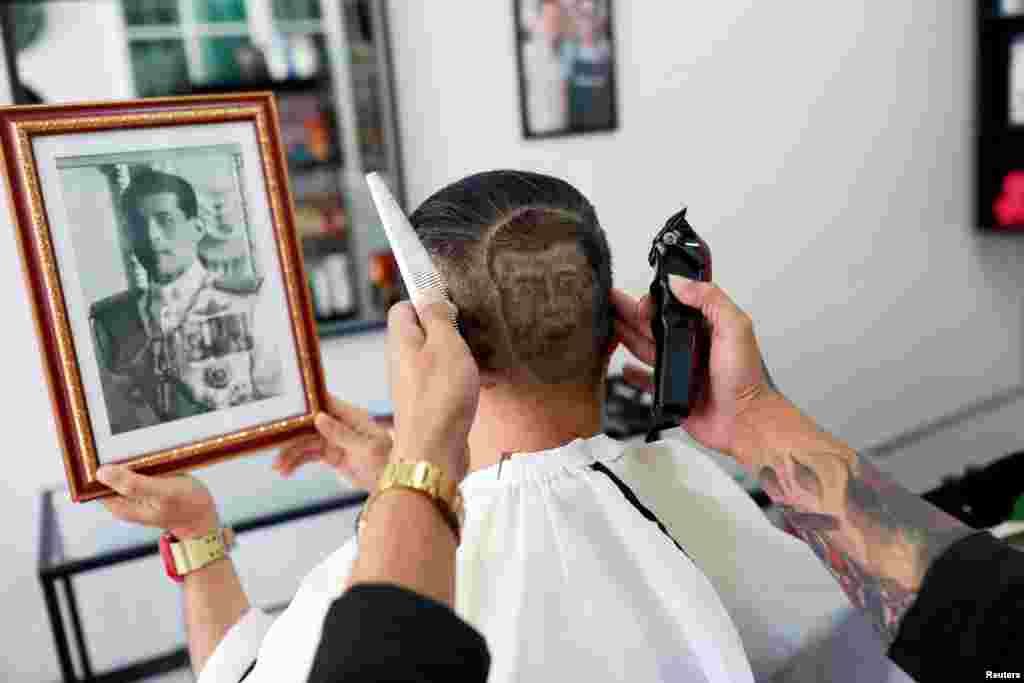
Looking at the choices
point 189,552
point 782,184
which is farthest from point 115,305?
point 782,184

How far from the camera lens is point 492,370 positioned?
97 cm

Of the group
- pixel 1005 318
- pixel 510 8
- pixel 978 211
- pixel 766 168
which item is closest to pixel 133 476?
pixel 510 8

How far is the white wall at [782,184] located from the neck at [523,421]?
116cm

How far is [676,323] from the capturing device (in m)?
0.97

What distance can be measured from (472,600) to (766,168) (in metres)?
2.30

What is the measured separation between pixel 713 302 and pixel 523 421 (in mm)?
254

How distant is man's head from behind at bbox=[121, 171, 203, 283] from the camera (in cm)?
108

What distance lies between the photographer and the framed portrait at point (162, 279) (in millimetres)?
1008

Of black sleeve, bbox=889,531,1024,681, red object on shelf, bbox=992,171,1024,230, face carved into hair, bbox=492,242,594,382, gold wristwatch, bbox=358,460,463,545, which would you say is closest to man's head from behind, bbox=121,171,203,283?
face carved into hair, bbox=492,242,594,382

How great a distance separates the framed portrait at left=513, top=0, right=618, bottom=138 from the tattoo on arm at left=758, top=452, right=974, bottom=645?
1.68 meters

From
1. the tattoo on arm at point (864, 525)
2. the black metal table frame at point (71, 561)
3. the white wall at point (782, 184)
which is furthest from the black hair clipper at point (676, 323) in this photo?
the white wall at point (782, 184)

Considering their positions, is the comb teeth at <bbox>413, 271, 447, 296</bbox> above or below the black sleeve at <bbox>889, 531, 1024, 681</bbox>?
above

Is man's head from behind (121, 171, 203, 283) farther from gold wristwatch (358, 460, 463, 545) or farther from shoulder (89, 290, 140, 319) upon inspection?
gold wristwatch (358, 460, 463, 545)

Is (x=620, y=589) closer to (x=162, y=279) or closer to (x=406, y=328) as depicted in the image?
(x=406, y=328)
